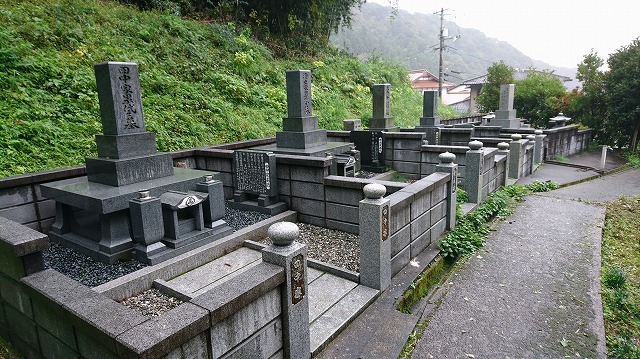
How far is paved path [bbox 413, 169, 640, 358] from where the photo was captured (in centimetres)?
425

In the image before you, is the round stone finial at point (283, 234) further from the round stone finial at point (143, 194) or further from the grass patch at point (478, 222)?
the grass patch at point (478, 222)

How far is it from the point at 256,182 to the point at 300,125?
280 centimetres

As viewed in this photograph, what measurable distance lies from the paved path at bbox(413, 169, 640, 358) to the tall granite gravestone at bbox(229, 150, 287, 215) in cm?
A: 390

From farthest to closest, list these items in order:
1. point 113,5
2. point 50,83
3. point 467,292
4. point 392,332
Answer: point 113,5, point 50,83, point 467,292, point 392,332

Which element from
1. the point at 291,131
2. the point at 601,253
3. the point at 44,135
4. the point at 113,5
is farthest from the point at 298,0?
the point at 601,253

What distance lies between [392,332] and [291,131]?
6991 mm

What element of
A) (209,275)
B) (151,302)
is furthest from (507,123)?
(151,302)

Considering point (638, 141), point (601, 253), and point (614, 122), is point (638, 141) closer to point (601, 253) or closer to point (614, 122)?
point (614, 122)

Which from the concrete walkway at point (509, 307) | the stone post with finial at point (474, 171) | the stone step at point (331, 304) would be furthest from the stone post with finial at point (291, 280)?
the stone post with finial at point (474, 171)

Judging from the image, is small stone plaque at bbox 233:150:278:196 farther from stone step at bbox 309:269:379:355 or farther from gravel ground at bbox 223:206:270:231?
stone step at bbox 309:269:379:355

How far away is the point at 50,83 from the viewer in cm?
995

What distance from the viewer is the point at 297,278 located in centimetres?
346

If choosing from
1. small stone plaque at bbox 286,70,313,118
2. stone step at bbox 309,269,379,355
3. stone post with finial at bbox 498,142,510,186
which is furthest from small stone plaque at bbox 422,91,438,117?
stone step at bbox 309,269,379,355

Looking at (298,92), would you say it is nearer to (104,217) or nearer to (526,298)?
(104,217)
